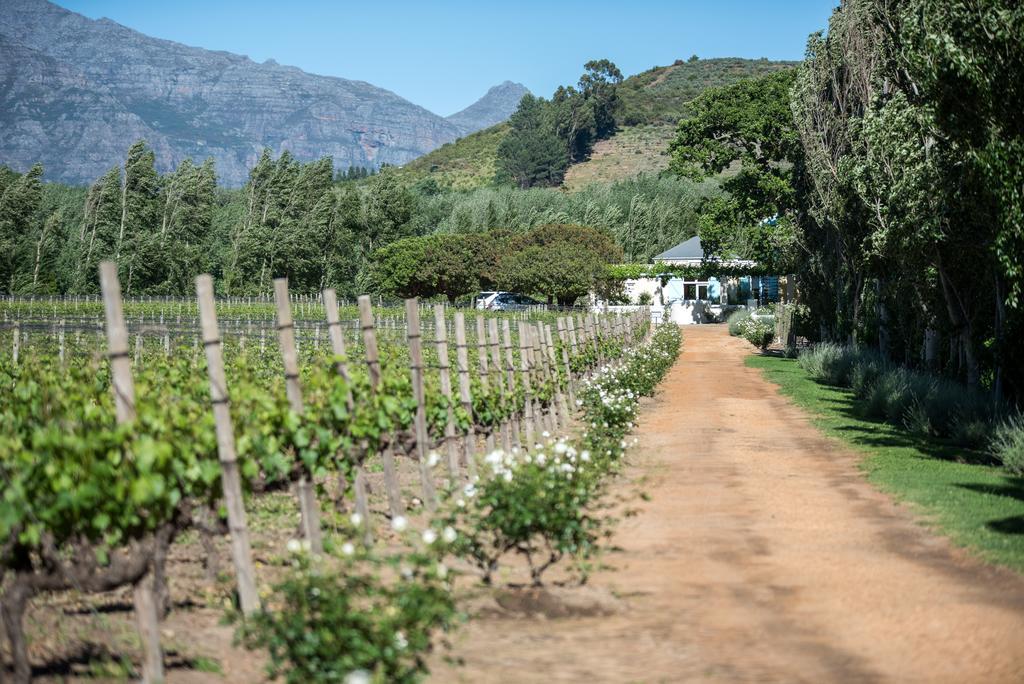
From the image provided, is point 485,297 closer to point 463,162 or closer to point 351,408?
point 351,408

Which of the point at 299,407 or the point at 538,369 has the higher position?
the point at 299,407

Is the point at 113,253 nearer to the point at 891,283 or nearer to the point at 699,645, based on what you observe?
the point at 891,283

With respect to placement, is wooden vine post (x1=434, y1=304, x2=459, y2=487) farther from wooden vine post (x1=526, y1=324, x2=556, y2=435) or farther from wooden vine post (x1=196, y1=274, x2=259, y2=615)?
wooden vine post (x1=196, y1=274, x2=259, y2=615)

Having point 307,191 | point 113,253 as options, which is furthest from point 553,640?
point 307,191

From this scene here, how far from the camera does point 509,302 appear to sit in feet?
250

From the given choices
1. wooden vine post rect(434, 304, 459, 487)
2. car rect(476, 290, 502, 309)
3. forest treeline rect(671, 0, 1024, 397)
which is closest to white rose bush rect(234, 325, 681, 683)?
wooden vine post rect(434, 304, 459, 487)

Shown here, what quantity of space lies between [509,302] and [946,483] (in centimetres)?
6252

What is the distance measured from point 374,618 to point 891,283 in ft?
68.3

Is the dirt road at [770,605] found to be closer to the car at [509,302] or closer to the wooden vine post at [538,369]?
the wooden vine post at [538,369]

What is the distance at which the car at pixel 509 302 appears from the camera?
72.2 metres

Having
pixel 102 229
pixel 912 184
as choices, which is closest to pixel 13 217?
pixel 102 229

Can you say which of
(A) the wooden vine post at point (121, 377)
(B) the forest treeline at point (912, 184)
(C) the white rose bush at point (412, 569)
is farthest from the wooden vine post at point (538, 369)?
(A) the wooden vine post at point (121, 377)

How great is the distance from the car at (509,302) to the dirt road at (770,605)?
190 ft

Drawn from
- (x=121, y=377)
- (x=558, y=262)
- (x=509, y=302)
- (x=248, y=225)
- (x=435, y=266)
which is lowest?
(x=509, y=302)
